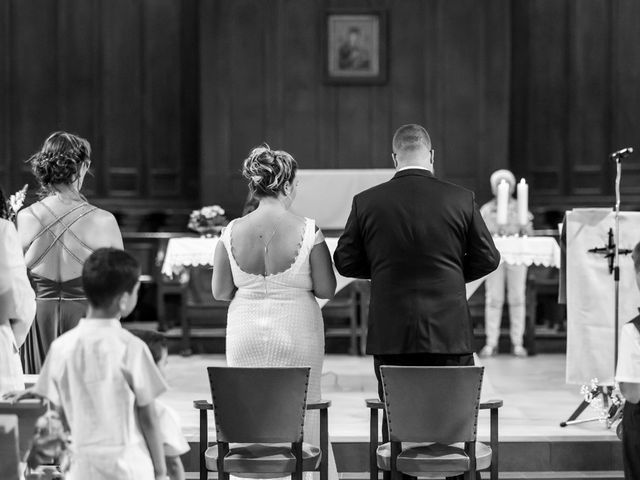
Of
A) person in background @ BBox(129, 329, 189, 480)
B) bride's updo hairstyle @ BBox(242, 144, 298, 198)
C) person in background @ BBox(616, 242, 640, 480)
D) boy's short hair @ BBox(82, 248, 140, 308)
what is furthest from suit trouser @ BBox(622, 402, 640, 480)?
boy's short hair @ BBox(82, 248, 140, 308)

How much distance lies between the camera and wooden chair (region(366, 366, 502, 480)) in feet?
13.1

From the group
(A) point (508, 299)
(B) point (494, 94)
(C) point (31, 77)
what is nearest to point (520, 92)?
(B) point (494, 94)

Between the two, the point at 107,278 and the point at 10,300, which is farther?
the point at 10,300

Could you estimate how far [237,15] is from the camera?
11719 mm

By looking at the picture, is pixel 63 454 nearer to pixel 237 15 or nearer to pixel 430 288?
pixel 430 288

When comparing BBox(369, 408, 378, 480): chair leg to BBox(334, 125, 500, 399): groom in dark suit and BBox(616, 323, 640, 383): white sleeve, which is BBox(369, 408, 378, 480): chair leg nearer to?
BBox(334, 125, 500, 399): groom in dark suit

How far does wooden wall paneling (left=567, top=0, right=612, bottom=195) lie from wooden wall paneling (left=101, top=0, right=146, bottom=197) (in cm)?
493

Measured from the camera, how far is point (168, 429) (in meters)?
3.21

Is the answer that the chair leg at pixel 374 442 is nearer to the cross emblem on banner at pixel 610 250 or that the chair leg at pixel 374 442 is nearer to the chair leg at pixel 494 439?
the chair leg at pixel 494 439

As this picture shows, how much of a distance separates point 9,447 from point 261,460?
1.19 metres

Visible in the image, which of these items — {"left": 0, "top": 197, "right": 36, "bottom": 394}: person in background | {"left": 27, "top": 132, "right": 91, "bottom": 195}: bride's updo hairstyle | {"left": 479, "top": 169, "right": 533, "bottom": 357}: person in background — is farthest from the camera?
{"left": 479, "top": 169, "right": 533, "bottom": 357}: person in background

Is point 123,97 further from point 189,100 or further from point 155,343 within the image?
point 155,343

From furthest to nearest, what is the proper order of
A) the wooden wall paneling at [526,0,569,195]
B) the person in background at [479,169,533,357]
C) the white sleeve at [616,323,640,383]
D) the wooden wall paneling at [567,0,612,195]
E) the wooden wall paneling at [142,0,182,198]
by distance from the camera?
the wooden wall paneling at [142,0,182,198], the wooden wall paneling at [526,0,569,195], the wooden wall paneling at [567,0,612,195], the person in background at [479,169,533,357], the white sleeve at [616,323,640,383]

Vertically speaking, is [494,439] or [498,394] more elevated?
[494,439]
